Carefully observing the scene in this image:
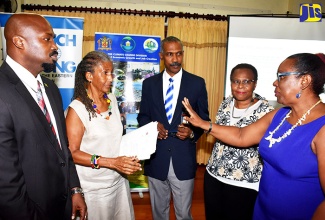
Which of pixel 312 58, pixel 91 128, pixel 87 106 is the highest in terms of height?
pixel 312 58

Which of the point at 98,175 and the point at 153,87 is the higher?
the point at 153,87

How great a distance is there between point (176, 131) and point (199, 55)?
3.61 metres

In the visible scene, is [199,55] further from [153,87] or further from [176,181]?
[176,181]

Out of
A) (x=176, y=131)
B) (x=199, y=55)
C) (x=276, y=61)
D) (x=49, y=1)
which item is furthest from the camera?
(x=199, y=55)

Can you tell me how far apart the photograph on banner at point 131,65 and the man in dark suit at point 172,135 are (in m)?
1.75

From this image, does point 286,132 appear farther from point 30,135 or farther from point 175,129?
point 30,135

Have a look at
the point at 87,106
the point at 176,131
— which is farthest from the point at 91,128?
the point at 176,131

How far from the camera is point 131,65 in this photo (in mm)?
4609

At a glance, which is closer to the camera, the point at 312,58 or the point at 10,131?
the point at 10,131

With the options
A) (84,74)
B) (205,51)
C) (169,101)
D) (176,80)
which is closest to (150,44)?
(205,51)

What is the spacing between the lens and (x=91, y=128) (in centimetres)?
196

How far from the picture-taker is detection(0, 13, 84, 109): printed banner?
3922 mm

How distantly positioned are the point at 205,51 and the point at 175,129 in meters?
3.66

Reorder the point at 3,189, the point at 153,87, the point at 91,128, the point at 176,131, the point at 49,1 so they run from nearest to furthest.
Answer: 1. the point at 3,189
2. the point at 91,128
3. the point at 176,131
4. the point at 153,87
5. the point at 49,1
